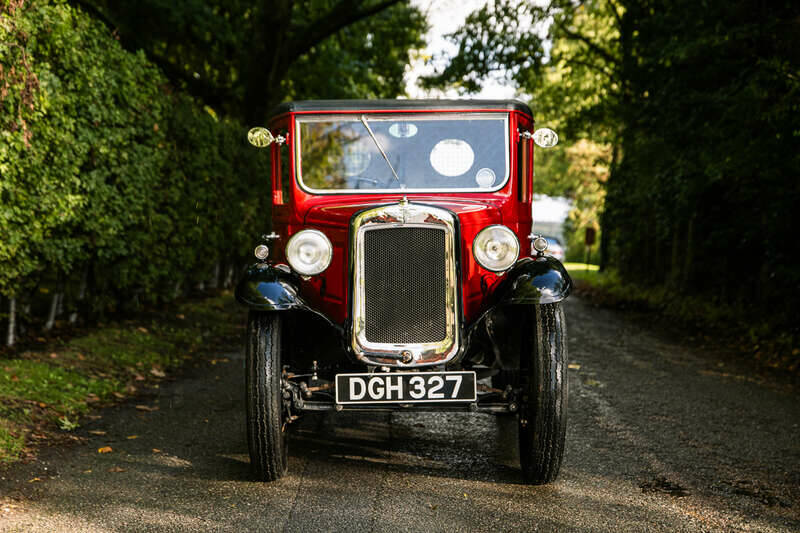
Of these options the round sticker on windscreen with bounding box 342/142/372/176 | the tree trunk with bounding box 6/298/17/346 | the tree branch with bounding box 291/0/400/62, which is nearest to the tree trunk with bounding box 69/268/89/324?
the tree trunk with bounding box 6/298/17/346

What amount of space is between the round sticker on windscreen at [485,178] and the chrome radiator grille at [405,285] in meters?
0.79

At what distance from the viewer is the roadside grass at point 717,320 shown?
29.7ft

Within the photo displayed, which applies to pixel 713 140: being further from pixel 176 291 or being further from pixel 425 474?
pixel 176 291

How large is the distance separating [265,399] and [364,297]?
803mm

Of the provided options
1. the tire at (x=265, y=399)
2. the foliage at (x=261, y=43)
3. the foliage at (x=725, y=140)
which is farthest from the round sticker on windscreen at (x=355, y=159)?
the foliage at (x=261, y=43)

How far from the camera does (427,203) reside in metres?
4.61

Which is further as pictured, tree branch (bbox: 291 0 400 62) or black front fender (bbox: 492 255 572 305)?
tree branch (bbox: 291 0 400 62)

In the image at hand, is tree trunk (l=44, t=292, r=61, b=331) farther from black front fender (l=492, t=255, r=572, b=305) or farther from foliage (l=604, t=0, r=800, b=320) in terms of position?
foliage (l=604, t=0, r=800, b=320)

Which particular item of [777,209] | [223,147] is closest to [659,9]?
[777,209]

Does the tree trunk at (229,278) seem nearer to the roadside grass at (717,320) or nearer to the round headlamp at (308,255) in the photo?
the roadside grass at (717,320)

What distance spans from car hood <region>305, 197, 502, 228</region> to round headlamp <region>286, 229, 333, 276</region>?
0.21 m

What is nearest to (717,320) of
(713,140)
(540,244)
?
(713,140)

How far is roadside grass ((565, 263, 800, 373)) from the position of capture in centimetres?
906

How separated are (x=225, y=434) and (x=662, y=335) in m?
7.87
